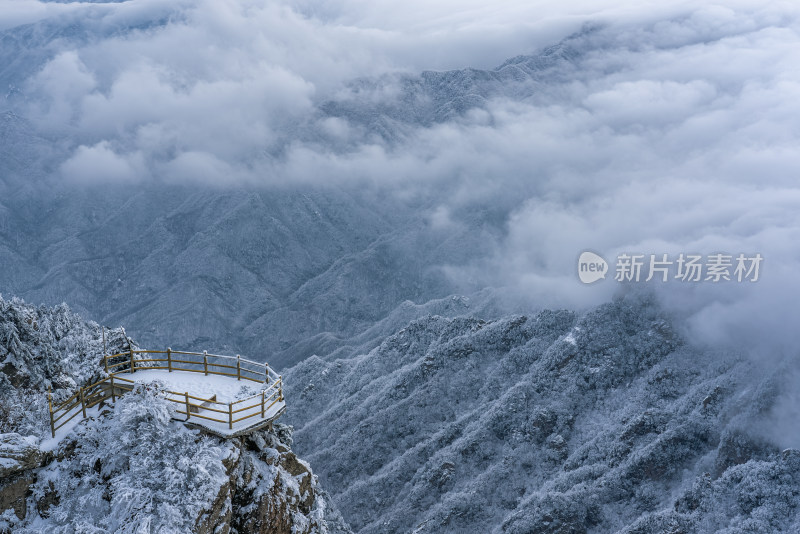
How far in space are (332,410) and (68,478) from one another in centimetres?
11042

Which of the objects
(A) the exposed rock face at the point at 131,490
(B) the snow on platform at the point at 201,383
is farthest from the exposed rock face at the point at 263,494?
(B) the snow on platform at the point at 201,383

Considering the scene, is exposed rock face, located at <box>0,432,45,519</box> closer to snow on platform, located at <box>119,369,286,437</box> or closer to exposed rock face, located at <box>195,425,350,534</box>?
snow on platform, located at <box>119,369,286,437</box>

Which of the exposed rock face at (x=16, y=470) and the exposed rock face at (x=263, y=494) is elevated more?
the exposed rock face at (x=16, y=470)

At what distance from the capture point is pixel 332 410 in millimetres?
140000

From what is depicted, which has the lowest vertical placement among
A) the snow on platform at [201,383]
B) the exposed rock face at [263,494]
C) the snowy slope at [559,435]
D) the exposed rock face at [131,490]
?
the snowy slope at [559,435]

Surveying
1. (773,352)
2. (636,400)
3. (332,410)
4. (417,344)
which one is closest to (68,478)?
(636,400)

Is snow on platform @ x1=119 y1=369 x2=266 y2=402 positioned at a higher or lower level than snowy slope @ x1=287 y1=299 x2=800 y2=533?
higher

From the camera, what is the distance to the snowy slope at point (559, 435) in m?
82.2

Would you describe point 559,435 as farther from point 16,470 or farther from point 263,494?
point 16,470

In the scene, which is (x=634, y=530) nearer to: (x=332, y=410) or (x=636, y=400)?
(x=636, y=400)

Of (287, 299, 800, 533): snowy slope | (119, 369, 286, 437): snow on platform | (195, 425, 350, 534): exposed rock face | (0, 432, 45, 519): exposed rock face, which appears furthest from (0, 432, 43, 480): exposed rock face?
(287, 299, 800, 533): snowy slope

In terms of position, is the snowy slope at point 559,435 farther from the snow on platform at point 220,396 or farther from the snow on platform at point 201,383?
the snow on platform at point 201,383

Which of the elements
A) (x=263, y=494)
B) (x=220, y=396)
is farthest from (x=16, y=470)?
(x=263, y=494)

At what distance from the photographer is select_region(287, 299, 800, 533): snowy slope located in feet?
270
